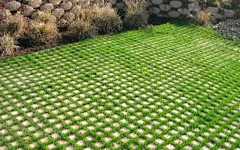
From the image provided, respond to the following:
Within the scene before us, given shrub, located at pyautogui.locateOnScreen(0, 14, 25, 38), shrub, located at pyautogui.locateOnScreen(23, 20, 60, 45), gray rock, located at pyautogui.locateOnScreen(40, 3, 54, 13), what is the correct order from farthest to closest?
gray rock, located at pyautogui.locateOnScreen(40, 3, 54, 13) → shrub, located at pyautogui.locateOnScreen(23, 20, 60, 45) → shrub, located at pyautogui.locateOnScreen(0, 14, 25, 38)

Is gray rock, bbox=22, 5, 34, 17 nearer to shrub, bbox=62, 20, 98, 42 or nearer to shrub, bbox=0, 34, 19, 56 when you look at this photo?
shrub, bbox=62, 20, 98, 42

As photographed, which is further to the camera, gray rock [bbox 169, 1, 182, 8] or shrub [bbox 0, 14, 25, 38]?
gray rock [bbox 169, 1, 182, 8]

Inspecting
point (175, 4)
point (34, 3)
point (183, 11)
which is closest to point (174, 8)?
point (175, 4)

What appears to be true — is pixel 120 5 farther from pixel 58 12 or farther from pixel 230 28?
pixel 230 28

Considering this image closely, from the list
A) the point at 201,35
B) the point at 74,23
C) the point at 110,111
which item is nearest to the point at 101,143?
the point at 110,111

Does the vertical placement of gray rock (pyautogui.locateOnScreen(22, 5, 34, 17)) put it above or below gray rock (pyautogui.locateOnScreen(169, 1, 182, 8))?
above

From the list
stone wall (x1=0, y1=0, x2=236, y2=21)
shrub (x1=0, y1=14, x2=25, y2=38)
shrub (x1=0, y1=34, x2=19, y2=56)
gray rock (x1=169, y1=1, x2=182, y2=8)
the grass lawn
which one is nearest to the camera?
the grass lawn

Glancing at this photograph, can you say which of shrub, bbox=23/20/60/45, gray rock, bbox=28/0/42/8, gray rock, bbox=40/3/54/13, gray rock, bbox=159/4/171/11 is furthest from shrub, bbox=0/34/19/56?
gray rock, bbox=159/4/171/11

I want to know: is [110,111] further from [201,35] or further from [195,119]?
[201,35]
